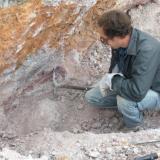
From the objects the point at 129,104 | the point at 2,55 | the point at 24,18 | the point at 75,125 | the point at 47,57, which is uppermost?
Answer: the point at 24,18

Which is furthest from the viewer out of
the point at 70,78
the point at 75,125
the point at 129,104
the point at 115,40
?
the point at 70,78

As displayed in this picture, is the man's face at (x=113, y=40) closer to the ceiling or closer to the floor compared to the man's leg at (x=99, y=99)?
closer to the ceiling

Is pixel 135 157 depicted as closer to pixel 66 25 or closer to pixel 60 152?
pixel 60 152

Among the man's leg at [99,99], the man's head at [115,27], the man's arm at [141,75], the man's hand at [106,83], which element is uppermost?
the man's head at [115,27]

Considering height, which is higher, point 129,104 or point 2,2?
point 2,2

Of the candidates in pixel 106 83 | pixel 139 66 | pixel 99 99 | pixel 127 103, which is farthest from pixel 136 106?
pixel 139 66

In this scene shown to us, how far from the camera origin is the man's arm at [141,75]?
4.09 meters

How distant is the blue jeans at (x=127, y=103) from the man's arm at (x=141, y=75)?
0.21m

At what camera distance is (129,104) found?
4.51 metres

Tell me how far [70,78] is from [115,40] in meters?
1.29

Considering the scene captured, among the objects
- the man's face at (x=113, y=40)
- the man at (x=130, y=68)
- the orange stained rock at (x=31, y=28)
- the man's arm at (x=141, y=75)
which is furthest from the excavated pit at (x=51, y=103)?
the man's face at (x=113, y=40)

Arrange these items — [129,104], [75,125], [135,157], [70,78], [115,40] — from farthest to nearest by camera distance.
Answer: [70,78] → [75,125] → [129,104] → [115,40] → [135,157]

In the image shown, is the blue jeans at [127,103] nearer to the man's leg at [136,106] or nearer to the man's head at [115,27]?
the man's leg at [136,106]

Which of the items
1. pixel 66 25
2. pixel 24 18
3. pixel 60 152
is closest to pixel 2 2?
pixel 24 18
